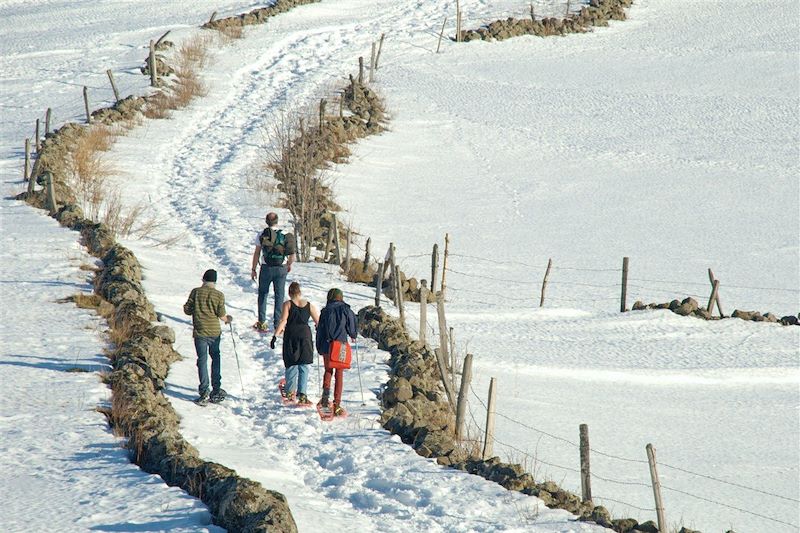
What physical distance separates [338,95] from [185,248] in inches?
671

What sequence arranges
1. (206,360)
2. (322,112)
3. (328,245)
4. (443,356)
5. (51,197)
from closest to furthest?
(206,360) → (443,356) → (328,245) → (51,197) → (322,112)

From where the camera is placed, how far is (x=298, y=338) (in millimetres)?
11695

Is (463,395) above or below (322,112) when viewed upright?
below

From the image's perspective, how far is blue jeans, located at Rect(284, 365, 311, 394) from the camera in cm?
1194

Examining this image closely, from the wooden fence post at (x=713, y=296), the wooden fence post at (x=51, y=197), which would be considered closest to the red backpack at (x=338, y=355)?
the wooden fence post at (x=713, y=296)

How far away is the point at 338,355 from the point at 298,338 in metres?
0.50

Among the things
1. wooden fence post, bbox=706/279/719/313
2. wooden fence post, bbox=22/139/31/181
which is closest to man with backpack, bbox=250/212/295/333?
wooden fence post, bbox=706/279/719/313

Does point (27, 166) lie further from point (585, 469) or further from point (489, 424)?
point (585, 469)

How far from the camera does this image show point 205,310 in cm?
1159

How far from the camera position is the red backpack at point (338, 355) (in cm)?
1166

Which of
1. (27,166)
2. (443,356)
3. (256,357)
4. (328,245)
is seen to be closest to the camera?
(443,356)

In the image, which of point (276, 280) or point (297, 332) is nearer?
point (297, 332)

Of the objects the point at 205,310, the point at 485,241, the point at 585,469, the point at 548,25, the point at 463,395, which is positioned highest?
the point at 548,25

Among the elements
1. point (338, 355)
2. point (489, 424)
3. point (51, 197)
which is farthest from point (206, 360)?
point (51, 197)
